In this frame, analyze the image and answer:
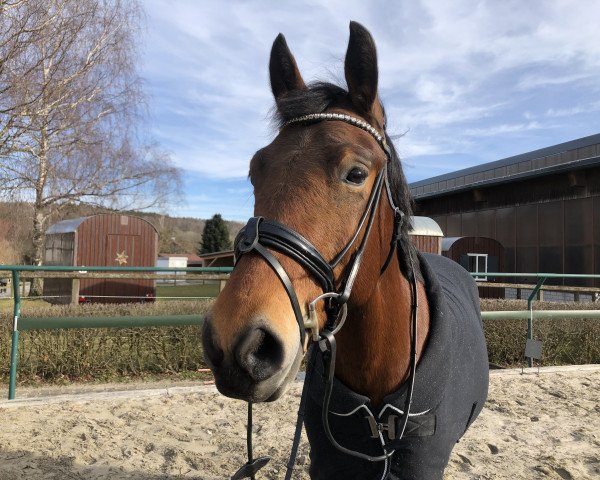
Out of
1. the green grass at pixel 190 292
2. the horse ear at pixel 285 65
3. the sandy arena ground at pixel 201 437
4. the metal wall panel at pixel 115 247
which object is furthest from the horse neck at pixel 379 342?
the green grass at pixel 190 292

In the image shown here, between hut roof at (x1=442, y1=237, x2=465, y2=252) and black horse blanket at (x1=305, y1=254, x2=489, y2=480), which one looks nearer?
black horse blanket at (x1=305, y1=254, x2=489, y2=480)

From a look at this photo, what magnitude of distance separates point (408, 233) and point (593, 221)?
16584 mm

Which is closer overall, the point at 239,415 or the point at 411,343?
the point at 411,343

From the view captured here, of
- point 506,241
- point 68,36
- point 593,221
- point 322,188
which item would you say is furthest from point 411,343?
point 506,241

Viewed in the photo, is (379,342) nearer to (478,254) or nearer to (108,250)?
(108,250)

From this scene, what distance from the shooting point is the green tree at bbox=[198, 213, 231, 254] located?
52.4 meters

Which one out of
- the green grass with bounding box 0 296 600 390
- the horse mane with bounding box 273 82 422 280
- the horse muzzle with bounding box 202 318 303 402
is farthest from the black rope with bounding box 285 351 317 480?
the green grass with bounding box 0 296 600 390

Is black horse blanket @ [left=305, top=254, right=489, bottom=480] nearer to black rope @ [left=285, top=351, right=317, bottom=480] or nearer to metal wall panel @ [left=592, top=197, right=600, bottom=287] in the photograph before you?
black rope @ [left=285, top=351, right=317, bottom=480]

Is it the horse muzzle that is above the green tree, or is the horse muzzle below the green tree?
below

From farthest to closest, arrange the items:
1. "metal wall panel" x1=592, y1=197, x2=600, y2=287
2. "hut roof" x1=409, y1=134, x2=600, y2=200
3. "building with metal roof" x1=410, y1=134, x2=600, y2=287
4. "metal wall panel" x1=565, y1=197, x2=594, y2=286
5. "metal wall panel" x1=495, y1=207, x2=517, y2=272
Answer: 1. "hut roof" x1=409, y1=134, x2=600, y2=200
2. "metal wall panel" x1=495, y1=207, x2=517, y2=272
3. "building with metal roof" x1=410, y1=134, x2=600, y2=287
4. "metal wall panel" x1=565, y1=197, x2=594, y2=286
5. "metal wall panel" x1=592, y1=197, x2=600, y2=287

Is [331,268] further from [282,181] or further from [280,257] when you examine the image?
[282,181]

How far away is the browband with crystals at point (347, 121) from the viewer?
1.60 metres

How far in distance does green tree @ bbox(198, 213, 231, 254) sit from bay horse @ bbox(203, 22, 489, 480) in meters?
51.0

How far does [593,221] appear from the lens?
15.6 m
